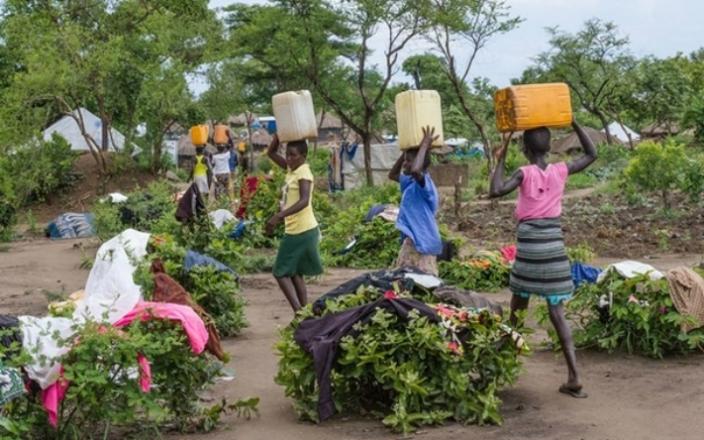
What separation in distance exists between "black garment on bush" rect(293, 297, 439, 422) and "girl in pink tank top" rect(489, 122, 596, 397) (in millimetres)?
832

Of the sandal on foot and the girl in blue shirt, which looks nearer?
the sandal on foot

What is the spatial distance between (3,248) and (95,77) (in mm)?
8597

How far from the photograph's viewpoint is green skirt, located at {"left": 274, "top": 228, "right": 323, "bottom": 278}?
25.8 ft

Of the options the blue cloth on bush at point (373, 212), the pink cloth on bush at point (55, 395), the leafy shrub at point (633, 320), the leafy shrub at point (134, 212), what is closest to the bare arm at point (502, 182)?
the leafy shrub at point (633, 320)

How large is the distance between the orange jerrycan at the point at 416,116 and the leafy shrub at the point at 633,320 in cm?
154

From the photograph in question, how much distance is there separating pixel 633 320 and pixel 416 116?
81.3 inches

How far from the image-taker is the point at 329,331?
5.53 m

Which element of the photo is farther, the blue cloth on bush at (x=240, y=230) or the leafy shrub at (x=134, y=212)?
the leafy shrub at (x=134, y=212)

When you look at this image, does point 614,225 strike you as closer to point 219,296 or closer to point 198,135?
point 198,135

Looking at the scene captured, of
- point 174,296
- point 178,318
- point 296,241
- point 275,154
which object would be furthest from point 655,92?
point 178,318

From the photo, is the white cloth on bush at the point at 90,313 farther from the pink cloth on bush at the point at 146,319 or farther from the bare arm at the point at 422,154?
the bare arm at the point at 422,154

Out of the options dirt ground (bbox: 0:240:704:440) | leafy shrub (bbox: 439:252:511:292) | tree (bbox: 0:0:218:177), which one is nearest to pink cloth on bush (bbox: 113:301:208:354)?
dirt ground (bbox: 0:240:704:440)

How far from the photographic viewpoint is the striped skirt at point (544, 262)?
6023mm

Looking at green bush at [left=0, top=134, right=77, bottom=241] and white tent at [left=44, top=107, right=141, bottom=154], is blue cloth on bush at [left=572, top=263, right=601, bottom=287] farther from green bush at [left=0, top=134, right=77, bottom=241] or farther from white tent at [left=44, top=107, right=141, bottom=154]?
white tent at [left=44, top=107, right=141, bottom=154]
